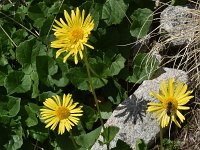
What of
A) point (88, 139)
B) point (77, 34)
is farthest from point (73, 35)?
point (88, 139)

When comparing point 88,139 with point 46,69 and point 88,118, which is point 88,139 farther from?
point 46,69

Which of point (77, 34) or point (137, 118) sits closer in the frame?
point (77, 34)

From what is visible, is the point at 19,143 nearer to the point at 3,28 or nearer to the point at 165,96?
the point at 3,28

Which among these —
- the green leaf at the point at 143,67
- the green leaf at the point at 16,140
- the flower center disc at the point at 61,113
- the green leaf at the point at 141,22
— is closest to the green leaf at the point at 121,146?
the flower center disc at the point at 61,113

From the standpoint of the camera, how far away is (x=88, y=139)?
9.08ft

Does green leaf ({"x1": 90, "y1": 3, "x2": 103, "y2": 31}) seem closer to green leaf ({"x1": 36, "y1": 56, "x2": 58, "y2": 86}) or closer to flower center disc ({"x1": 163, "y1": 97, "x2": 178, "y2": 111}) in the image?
green leaf ({"x1": 36, "y1": 56, "x2": 58, "y2": 86})

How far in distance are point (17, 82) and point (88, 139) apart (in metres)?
0.59

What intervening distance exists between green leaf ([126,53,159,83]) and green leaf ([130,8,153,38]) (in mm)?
139

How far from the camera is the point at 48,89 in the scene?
3.06 m

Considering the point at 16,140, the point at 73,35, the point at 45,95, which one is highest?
the point at 73,35

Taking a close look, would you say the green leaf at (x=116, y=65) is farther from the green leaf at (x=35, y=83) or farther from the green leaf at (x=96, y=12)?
the green leaf at (x=35, y=83)

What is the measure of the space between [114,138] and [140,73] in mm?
450

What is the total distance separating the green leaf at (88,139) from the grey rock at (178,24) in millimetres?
740

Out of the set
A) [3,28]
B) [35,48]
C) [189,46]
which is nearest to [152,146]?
[189,46]
